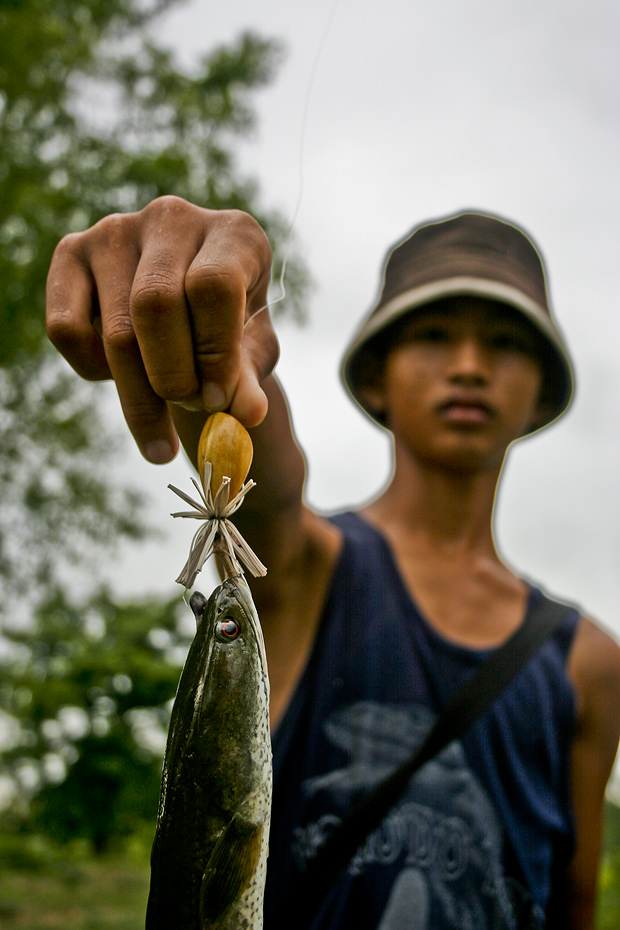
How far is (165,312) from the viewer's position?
56.8 inches

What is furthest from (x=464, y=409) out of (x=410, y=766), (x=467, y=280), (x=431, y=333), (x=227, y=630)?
(x=227, y=630)

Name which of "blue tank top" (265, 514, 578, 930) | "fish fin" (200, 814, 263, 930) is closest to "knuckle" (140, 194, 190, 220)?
"fish fin" (200, 814, 263, 930)

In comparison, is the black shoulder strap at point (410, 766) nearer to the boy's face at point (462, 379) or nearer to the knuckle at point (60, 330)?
the boy's face at point (462, 379)

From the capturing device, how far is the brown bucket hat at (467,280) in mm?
3299

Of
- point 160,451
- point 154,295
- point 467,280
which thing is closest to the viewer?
point 154,295

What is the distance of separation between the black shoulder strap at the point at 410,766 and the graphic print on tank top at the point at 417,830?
0.51ft

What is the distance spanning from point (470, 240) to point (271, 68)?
9.98 meters

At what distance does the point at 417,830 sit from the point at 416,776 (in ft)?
0.56

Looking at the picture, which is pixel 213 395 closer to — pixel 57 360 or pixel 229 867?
pixel 229 867

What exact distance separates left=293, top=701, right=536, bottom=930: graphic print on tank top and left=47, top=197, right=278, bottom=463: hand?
149cm

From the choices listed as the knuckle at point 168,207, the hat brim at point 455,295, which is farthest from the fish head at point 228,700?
the hat brim at point 455,295

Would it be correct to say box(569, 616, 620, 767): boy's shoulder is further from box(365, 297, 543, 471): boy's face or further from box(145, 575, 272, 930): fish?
box(145, 575, 272, 930): fish

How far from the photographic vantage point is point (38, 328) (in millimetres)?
9281

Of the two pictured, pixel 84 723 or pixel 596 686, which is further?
pixel 84 723
